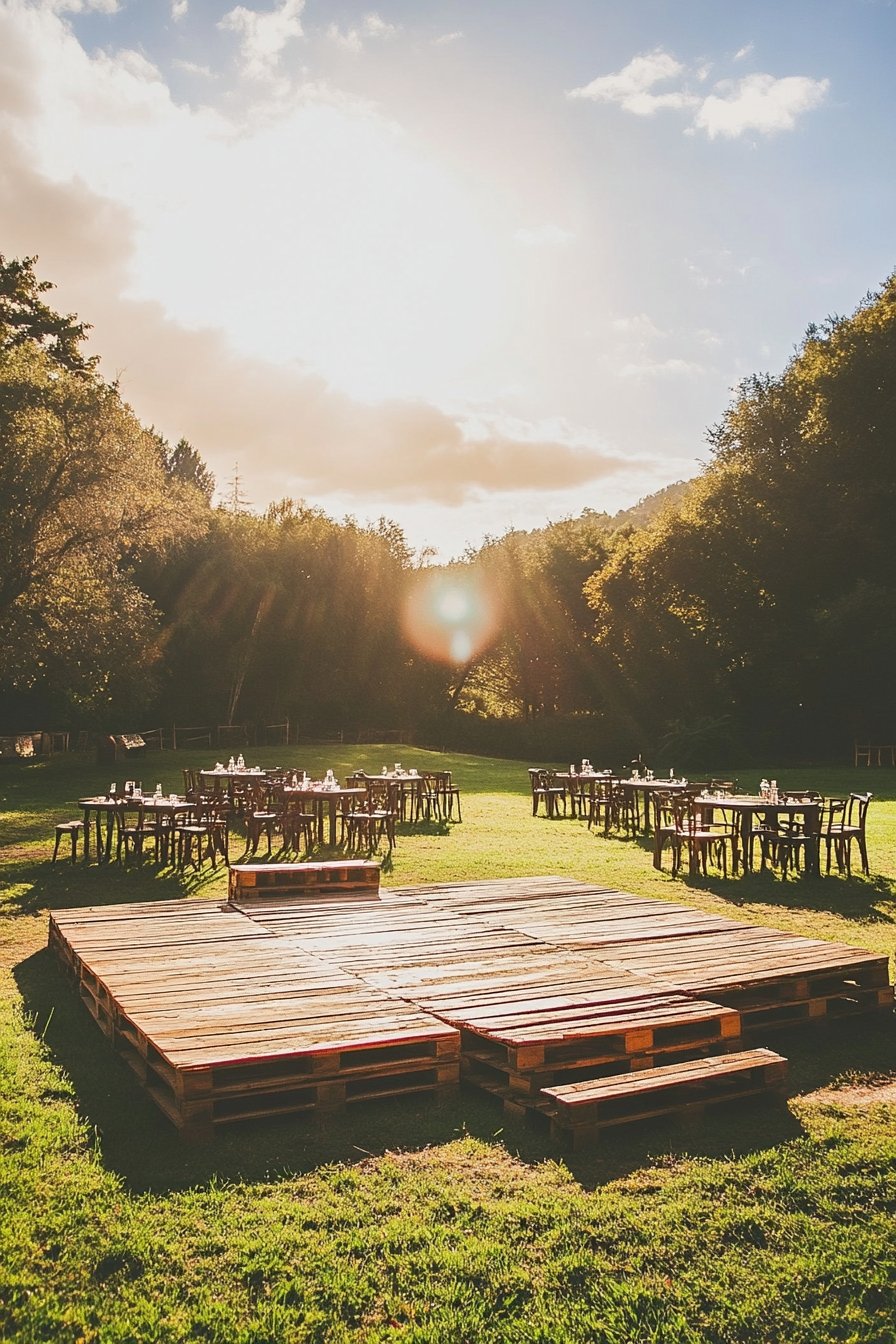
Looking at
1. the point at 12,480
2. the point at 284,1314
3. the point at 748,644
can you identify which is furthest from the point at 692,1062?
the point at 748,644

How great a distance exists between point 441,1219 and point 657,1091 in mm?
1651

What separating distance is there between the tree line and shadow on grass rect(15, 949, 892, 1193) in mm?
20011

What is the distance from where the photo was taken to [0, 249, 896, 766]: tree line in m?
25.4

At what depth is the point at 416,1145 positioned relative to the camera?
4.88m

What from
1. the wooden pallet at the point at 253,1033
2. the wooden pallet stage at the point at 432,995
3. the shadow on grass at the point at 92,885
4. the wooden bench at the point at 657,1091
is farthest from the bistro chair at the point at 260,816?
the wooden bench at the point at 657,1091

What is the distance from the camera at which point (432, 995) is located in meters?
6.22

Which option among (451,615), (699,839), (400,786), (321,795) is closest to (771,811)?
(699,839)

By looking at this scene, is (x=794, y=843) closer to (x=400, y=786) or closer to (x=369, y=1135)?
(x=400, y=786)

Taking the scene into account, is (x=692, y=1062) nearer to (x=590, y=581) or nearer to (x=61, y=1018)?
(x=61, y=1018)

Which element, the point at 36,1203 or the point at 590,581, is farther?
the point at 590,581

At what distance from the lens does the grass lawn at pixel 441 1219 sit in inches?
136

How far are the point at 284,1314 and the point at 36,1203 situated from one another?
53.8 inches

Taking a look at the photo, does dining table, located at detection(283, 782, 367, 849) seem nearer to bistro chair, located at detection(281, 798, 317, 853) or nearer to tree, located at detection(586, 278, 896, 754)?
bistro chair, located at detection(281, 798, 317, 853)

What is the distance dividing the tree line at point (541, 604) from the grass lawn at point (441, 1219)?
2013 cm
